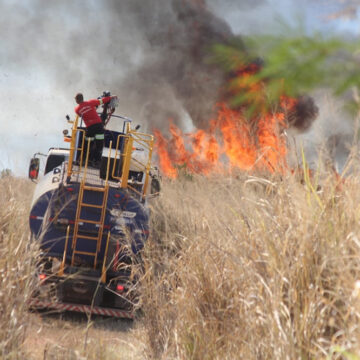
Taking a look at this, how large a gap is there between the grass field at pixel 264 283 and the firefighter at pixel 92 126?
17.4ft

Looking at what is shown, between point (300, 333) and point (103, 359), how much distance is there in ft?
7.27

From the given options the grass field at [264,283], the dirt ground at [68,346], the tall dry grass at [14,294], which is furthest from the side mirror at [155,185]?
the tall dry grass at [14,294]

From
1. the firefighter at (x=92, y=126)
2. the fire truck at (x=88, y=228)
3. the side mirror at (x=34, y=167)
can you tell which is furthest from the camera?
the side mirror at (x=34, y=167)

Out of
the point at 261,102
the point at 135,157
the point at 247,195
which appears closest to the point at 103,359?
the point at 247,195

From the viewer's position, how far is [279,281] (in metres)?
3.76

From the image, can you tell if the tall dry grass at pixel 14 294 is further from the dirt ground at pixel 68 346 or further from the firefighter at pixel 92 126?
the firefighter at pixel 92 126

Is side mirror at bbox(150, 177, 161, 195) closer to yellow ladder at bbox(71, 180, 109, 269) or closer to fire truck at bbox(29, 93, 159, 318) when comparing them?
fire truck at bbox(29, 93, 159, 318)

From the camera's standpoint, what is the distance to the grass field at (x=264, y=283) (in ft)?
11.4

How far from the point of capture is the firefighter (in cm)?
1088

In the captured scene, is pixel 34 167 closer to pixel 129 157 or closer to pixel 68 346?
pixel 129 157

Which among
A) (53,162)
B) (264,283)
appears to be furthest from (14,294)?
(53,162)

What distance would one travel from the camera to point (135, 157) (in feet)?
36.6

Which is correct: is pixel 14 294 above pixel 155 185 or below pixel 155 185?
below

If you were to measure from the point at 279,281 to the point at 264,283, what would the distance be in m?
0.12
